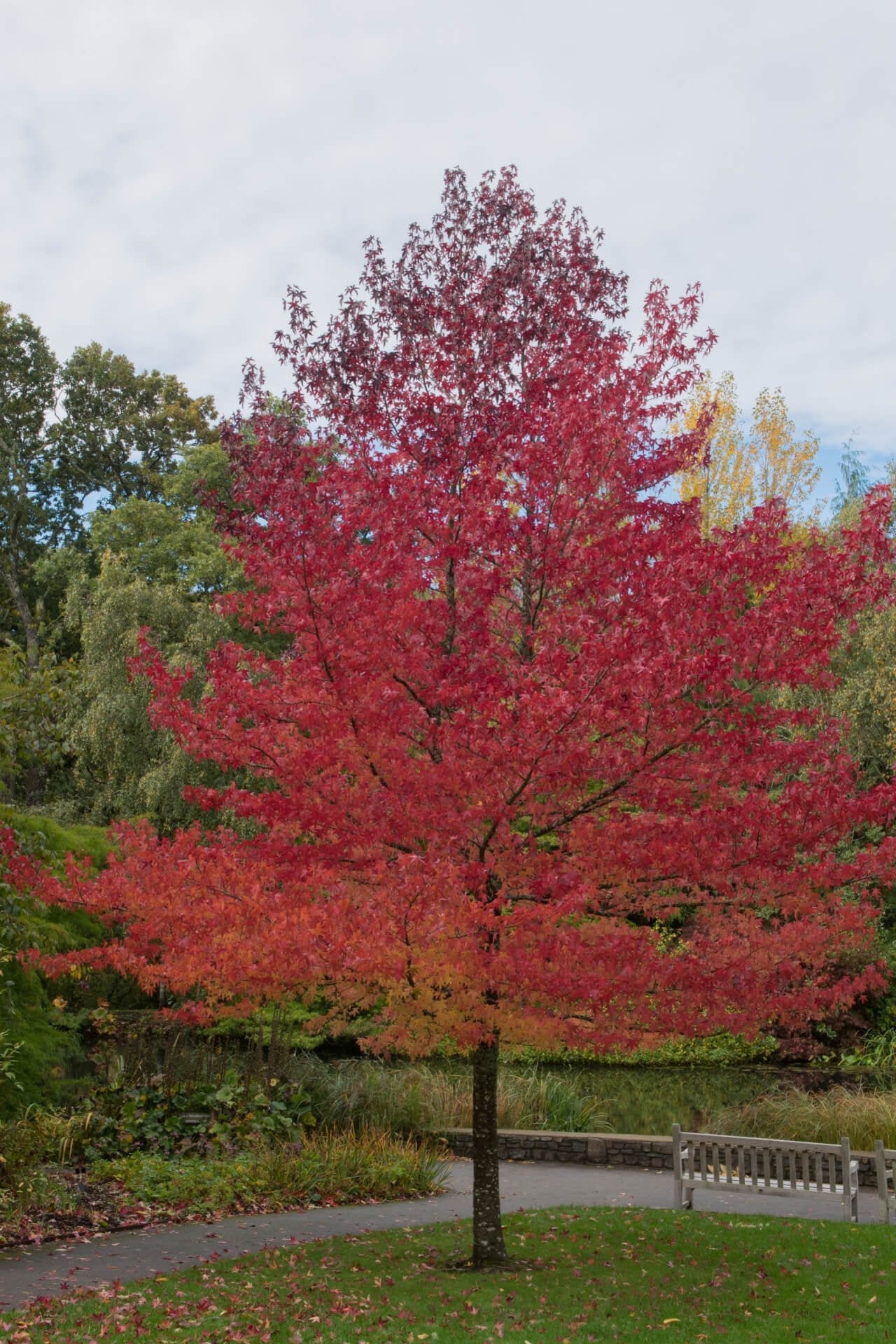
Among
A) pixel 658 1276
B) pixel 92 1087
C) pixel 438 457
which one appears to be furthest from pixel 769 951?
pixel 92 1087

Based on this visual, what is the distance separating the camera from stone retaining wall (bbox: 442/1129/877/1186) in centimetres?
1302

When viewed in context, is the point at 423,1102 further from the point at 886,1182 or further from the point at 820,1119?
the point at 886,1182

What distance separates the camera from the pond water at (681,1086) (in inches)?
675

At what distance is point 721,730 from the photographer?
739 cm

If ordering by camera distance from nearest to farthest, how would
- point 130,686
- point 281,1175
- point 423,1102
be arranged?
point 281,1175
point 423,1102
point 130,686

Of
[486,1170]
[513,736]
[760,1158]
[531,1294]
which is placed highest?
[513,736]

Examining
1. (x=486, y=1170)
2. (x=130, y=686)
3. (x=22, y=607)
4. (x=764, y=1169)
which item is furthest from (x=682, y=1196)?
(x=22, y=607)

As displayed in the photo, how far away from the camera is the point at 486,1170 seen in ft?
27.4

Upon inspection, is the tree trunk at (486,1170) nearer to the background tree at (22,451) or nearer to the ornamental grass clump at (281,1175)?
the ornamental grass clump at (281,1175)

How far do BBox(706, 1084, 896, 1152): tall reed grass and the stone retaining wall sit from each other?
1.04m

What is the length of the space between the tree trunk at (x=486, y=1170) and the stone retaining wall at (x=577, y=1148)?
191 inches

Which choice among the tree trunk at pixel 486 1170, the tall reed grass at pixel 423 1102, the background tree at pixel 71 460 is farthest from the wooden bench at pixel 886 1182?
the background tree at pixel 71 460

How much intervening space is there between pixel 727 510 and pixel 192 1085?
18.4 metres

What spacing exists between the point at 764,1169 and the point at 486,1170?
3412mm
